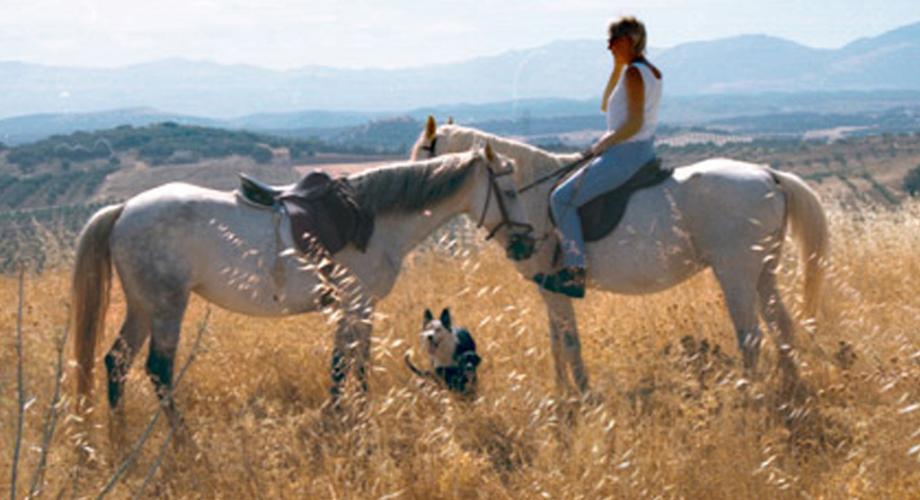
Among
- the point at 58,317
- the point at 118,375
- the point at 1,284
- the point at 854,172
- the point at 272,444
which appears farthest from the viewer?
the point at 854,172

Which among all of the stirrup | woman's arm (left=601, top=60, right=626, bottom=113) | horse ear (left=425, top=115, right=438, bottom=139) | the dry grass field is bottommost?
the dry grass field

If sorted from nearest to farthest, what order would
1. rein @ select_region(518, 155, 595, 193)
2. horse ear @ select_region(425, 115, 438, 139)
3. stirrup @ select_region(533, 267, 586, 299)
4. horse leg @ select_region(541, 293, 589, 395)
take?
→ horse leg @ select_region(541, 293, 589, 395) < stirrup @ select_region(533, 267, 586, 299) < rein @ select_region(518, 155, 595, 193) < horse ear @ select_region(425, 115, 438, 139)

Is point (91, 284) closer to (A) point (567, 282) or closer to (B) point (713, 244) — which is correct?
(A) point (567, 282)

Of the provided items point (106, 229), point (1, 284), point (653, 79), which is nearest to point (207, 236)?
point (106, 229)

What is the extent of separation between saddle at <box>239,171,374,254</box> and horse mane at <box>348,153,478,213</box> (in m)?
0.10

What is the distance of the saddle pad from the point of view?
5.88m

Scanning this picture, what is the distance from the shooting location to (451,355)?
6109 millimetres

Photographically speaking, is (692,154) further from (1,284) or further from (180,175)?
(1,284)

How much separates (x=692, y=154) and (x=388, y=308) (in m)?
86.7

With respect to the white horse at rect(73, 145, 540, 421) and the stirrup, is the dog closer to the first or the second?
the white horse at rect(73, 145, 540, 421)

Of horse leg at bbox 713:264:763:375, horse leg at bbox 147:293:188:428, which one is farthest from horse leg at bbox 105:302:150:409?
horse leg at bbox 713:264:763:375

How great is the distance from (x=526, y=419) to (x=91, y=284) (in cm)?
325

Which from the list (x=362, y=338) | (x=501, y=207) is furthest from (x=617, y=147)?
(x=362, y=338)

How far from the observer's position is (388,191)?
240 inches
